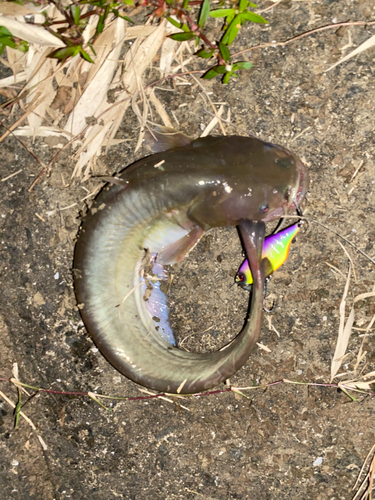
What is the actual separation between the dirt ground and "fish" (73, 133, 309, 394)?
0.23 meters

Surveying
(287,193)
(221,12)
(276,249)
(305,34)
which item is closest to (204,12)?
(221,12)

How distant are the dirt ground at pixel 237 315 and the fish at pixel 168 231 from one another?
0.77ft

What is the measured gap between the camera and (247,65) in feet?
7.75

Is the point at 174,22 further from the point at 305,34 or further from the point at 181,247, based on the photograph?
the point at 181,247

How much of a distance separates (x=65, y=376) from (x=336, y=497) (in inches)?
77.9

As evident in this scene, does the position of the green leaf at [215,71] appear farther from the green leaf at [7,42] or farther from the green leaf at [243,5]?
the green leaf at [7,42]

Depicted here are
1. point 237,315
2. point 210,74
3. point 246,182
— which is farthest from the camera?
point 237,315

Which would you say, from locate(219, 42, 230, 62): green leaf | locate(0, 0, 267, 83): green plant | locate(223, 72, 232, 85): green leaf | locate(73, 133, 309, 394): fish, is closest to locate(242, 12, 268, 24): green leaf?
locate(0, 0, 267, 83): green plant

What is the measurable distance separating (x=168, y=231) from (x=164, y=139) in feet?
1.79

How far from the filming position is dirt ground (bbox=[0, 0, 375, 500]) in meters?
2.44

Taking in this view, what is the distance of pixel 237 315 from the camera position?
8.46ft

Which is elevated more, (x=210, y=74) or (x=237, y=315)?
(x=210, y=74)

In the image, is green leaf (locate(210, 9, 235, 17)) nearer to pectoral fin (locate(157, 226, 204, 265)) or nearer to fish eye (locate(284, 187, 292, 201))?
fish eye (locate(284, 187, 292, 201))

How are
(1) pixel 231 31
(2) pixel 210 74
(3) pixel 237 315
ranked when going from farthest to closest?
(3) pixel 237 315, (2) pixel 210 74, (1) pixel 231 31
